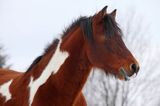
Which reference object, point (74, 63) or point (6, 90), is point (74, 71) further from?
point (6, 90)

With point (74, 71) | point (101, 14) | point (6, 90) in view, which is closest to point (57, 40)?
point (74, 71)

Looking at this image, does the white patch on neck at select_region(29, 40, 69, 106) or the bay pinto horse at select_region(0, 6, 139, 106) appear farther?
the white patch on neck at select_region(29, 40, 69, 106)

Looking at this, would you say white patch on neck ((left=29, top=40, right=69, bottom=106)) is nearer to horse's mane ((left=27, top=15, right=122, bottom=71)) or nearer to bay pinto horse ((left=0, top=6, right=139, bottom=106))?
bay pinto horse ((left=0, top=6, right=139, bottom=106))

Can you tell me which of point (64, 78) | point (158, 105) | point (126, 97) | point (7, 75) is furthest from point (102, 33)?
point (158, 105)

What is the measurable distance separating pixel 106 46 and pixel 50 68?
0.91 meters

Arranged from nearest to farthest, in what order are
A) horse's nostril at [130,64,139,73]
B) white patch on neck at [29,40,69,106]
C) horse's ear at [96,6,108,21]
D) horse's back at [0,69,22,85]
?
horse's nostril at [130,64,139,73] < horse's ear at [96,6,108,21] < white patch on neck at [29,40,69,106] < horse's back at [0,69,22,85]

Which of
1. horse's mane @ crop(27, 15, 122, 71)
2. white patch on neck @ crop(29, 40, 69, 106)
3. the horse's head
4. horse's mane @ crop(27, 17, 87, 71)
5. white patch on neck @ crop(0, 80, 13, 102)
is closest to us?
the horse's head

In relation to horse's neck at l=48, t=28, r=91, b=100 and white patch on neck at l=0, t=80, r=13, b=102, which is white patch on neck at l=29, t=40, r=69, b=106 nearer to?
horse's neck at l=48, t=28, r=91, b=100

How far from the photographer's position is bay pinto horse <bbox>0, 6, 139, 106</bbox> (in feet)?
26.5

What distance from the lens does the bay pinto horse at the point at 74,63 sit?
8.06 meters

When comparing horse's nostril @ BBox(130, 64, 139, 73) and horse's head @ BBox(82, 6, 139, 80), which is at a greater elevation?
horse's head @ BBox(82, 6, 139, 80)

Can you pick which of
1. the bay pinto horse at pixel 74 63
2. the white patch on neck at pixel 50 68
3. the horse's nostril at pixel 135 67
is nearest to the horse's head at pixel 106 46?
the bay pinto horse at pixel 74 63

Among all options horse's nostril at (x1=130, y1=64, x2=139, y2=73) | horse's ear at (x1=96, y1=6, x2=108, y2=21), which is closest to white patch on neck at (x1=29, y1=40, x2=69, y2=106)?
horse's ear at (x1=96, y1=6, x2=108, y2=21)

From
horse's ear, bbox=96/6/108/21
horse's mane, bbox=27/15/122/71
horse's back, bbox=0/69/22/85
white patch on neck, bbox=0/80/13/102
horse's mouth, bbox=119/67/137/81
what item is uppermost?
horse's ear, bbox=96/6/108/21
